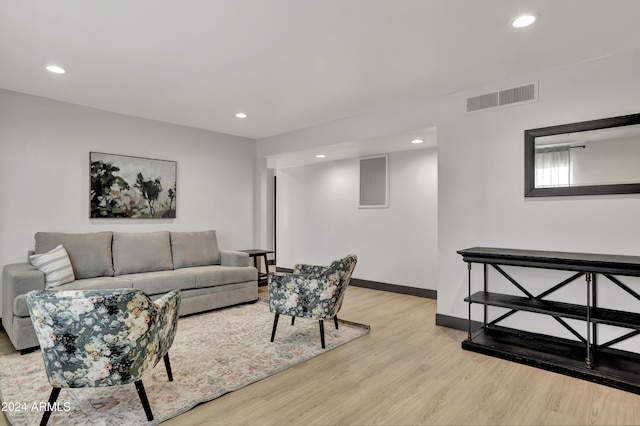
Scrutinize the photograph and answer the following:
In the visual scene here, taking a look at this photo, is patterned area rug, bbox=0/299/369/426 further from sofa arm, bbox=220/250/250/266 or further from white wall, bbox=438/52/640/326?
white wall, bbox=438/52/640/326

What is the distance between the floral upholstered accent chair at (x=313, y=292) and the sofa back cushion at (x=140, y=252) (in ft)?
6.43

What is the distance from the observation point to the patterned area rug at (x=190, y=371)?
2225 mm

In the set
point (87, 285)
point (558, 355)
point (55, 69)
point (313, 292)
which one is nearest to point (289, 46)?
point (313, 292)

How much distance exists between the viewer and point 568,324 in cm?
317

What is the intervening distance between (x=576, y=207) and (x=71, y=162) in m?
5.43

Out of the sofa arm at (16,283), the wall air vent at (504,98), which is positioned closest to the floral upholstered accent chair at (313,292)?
the wall air vent at (504,98)

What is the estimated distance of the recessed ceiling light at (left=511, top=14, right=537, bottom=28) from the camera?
2400mm

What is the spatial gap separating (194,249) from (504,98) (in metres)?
4.24

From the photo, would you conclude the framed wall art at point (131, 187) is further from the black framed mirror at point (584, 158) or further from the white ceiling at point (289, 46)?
the black framed mirror at point (584, 158)

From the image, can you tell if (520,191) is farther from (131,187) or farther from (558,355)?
(131,187)

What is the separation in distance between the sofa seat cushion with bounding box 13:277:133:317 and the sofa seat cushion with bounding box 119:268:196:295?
0.13 meters

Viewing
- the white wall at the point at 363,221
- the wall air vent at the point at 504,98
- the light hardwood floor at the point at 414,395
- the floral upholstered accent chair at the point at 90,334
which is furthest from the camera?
the white wall at the point at 363,221

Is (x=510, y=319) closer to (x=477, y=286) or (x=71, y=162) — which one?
(x=477, y=286)

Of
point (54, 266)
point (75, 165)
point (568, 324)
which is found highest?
point (75, 165)
